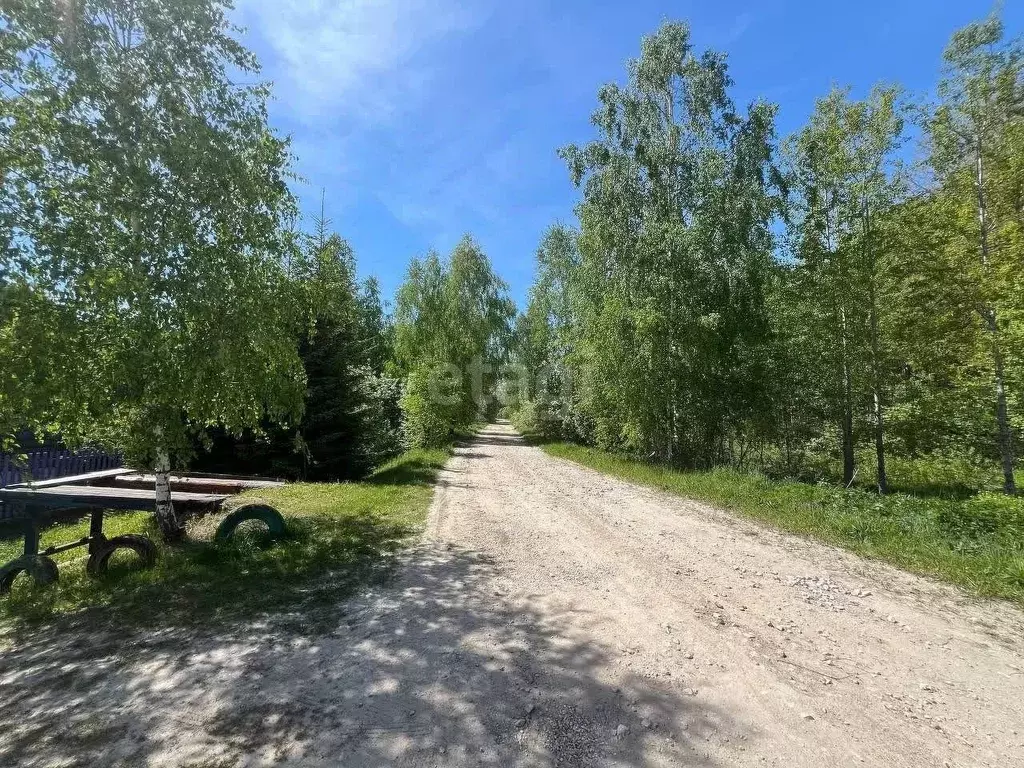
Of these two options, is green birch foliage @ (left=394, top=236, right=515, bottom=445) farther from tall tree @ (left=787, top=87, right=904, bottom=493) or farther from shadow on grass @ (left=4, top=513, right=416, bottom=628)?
shadow on grass @ (left=4, top=513, right=416, bottom=628)

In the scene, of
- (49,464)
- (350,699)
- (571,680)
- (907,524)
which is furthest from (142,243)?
(907,524)

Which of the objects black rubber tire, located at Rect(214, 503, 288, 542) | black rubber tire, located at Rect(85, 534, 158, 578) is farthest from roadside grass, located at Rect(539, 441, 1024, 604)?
black rubber tire, located at Rect(85, 534, 158, 578)

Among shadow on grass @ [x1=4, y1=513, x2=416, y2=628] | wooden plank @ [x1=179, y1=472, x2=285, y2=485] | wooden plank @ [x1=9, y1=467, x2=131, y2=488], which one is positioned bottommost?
shadow on grass @ [x1=4, y1=513, x2=416, y2=628]

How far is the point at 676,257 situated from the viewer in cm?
1387

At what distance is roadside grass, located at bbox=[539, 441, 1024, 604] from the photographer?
5.09 m

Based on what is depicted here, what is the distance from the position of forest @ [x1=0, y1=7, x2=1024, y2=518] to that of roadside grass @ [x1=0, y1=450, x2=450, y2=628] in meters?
1.33

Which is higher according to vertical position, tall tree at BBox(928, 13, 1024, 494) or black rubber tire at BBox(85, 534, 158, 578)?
tall tree at BBox(928, 13, 1024, 494)

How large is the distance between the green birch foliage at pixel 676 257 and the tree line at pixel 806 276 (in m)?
0.06

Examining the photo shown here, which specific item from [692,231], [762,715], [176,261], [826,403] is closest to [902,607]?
[762,715]

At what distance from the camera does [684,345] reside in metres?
13.6

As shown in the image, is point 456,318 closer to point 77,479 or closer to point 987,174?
point 77,479

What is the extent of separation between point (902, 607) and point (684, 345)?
9838mm

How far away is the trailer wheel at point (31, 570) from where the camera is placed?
5126mm

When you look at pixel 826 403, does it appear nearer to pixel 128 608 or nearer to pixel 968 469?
pixel 968 469
